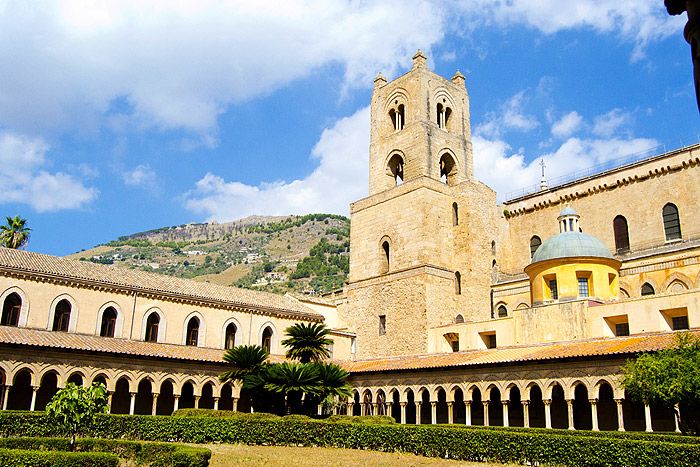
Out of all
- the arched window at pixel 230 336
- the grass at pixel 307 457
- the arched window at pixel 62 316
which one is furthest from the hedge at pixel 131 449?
the arched window at pixel 230 336

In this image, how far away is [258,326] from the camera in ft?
140

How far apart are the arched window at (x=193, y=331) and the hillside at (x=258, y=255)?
75890 mm

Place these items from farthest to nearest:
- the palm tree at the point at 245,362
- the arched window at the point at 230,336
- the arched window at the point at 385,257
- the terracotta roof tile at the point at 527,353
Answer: the arched window at the point at 385,257, the arched window at the point at 230,336, the palm tree at the point at 245,362, the terracotta roof tile at the point at 527,353

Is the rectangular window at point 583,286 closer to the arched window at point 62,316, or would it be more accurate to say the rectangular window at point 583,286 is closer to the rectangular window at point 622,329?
the rectangular window at point 622,329

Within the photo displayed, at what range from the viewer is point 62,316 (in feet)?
114

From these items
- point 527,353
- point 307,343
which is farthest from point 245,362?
point 527,353

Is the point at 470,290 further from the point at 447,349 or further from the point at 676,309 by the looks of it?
the point at 676,309

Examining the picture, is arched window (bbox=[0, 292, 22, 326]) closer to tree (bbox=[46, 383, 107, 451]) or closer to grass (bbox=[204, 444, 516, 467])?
grass (bbox=[204, 444, 516, 467])

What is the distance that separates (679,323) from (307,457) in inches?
748

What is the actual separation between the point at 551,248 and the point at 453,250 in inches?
355

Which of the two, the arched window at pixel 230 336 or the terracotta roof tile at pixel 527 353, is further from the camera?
the arched window at pixel 230 336

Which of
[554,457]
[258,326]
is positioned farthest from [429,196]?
[554,457]

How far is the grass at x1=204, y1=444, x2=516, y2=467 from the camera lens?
845 inches

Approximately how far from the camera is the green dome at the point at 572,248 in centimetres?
3422
